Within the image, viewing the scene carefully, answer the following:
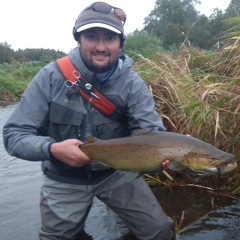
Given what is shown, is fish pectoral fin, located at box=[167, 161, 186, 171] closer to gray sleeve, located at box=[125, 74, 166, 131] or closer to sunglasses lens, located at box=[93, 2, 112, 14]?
gray sleeve, located at box=[125, 74, 166, 131]

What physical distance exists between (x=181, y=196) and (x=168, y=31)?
21720mm

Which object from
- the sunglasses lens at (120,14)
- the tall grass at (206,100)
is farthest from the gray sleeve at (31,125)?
the tall grass at (206,100)

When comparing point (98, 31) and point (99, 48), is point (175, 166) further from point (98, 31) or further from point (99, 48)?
point (98, 31)

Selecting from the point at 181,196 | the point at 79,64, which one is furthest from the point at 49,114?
the point at 181,196

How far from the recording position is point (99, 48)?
10.9 feet

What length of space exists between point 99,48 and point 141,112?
26.0 inches

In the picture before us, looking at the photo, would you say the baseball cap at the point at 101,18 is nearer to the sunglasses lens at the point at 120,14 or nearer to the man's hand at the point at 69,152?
the sunglasses lens at the point at 120,14

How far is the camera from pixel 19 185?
5402 millimetres

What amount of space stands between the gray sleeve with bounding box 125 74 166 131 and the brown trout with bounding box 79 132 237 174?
0.36m

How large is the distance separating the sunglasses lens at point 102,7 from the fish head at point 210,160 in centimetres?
145

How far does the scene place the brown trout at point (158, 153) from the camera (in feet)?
9.48

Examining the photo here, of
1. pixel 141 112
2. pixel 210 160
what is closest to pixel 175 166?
pixel 210 160

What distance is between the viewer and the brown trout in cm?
289

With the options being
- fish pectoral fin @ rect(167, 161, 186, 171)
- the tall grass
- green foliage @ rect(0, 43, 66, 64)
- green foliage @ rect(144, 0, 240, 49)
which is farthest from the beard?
green foliage @ rect(0, 43, 66, 64)
